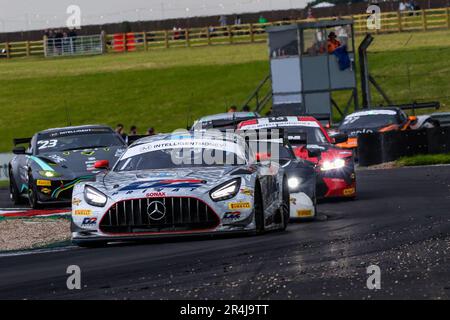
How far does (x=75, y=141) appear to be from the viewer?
70.1 feet

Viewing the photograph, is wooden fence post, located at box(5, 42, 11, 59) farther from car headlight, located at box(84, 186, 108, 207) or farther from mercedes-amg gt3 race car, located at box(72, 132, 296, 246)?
car headlight, located at box(84, 186, 108, 207)

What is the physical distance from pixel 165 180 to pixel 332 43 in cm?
2976

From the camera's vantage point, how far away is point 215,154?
13.9 metres

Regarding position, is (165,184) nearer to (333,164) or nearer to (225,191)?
(225,191)

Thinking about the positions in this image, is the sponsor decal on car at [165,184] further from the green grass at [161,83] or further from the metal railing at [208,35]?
the metal railing at [208,35]

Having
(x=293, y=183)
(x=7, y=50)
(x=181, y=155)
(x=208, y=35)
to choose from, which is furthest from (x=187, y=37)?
(x=181, y=155)

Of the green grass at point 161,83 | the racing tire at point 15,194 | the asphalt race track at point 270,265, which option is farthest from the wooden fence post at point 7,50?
the asphalt race track at point 270,265

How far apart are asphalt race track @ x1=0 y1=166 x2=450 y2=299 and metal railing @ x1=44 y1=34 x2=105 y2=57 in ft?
204

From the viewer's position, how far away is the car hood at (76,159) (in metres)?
20.0

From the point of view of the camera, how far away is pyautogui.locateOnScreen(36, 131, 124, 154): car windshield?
2114 cm
